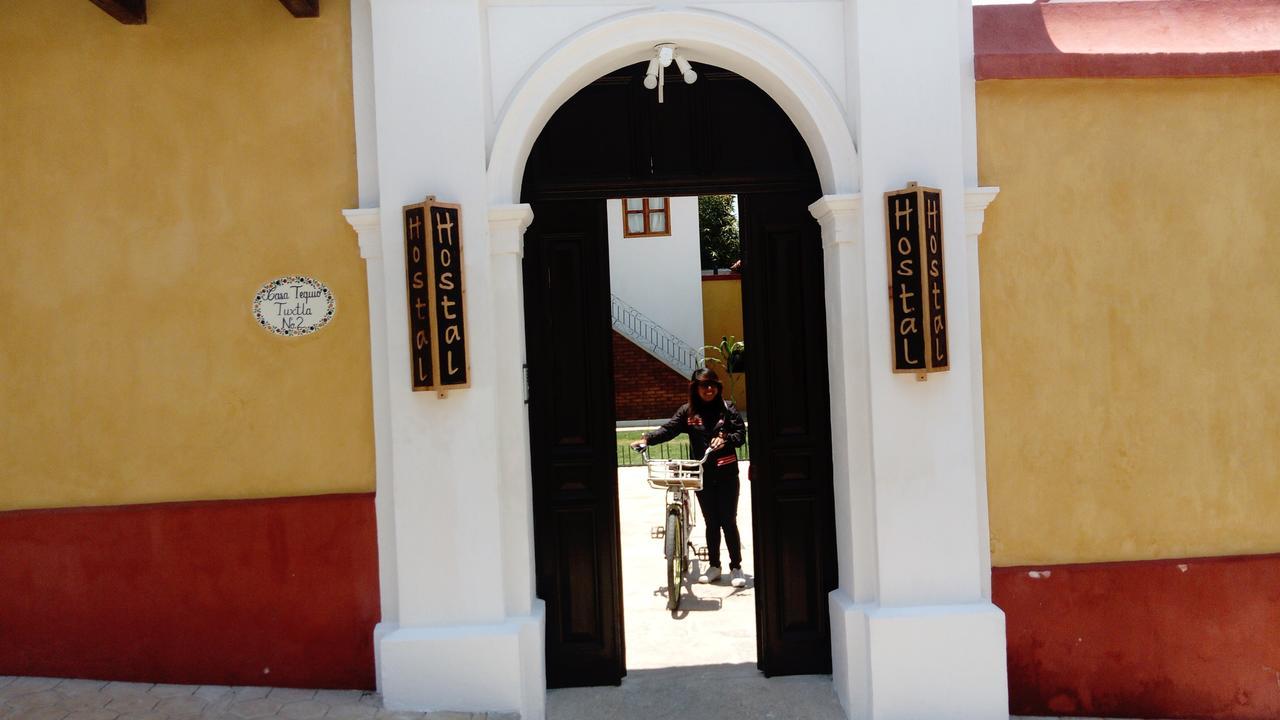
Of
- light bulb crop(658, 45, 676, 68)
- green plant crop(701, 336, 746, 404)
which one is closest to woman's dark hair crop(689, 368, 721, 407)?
light bulb crop(658, 45, 676, 68)

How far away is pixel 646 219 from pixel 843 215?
54.3ft

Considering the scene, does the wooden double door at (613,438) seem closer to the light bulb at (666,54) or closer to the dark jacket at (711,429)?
the light bulb at (666,54)

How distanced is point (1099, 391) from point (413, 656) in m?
3.77

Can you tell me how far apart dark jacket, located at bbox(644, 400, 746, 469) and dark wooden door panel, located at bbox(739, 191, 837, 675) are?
151 centimetres

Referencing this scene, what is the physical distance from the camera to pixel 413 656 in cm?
455

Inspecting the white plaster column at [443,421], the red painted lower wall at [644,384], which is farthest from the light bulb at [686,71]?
the red painted lower wall at [644,384]

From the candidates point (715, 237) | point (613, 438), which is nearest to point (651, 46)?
point (613, 438)

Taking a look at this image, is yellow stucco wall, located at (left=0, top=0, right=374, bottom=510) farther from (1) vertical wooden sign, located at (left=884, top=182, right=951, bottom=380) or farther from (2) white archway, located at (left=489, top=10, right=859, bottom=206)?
(1) vertical wooden sign, located at (left=884, top=182, right=951, bottom=380)

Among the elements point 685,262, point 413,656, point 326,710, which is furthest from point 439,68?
point 685,262

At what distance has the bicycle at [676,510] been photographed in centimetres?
635

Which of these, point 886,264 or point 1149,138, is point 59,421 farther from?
point 1149,138

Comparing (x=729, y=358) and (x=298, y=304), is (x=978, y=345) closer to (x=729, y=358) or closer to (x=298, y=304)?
(x=298, y=304)

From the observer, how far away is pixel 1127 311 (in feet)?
15.9

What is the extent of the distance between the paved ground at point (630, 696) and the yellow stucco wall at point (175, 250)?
0.98m
